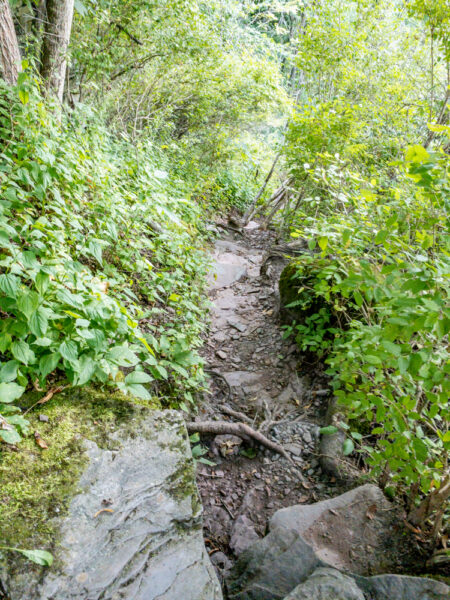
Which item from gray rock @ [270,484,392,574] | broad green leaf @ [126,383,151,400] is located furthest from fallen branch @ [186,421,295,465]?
broad green leaf @ [126,383,151,400]

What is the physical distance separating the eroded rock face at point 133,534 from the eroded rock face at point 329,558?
1.55ft

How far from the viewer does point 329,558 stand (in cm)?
234

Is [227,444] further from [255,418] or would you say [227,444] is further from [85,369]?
[85,369]

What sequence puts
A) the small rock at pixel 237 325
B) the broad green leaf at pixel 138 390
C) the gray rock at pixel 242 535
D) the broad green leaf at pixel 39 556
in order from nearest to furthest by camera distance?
the broad green leaf at pixel 39 556 → the broad green leaf at pixel 138 390 → the gray rock at pixel 242 535 → the small rock at pixel 237 325

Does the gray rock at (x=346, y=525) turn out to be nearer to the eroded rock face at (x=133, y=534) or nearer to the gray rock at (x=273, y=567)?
the gray rock at (x=273, y=567)

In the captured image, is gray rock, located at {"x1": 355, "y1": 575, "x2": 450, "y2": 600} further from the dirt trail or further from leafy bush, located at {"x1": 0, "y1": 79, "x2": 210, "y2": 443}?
leafy bush, located at {"x1": 0, "y1": 79, "x2": 210, "y2": 443}

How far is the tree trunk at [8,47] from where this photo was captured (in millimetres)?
3688

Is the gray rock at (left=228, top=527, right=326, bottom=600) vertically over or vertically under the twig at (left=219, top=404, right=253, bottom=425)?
over

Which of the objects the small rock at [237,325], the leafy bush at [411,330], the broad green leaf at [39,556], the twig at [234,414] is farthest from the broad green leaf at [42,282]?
the small rock at [237,325]

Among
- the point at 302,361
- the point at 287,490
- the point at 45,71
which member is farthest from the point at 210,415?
the point at 45,71

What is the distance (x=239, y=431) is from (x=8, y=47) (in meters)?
4.42

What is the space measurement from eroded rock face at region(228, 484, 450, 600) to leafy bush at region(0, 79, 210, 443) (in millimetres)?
1320

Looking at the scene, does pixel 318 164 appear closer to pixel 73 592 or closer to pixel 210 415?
pixel 210 415

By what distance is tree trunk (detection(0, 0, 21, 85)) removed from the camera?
3688 mm
